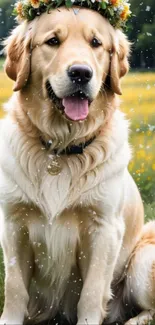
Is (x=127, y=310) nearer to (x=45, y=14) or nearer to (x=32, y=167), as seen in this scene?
(x=32, y=167)

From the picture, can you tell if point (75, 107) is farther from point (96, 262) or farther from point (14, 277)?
point (14, 277)

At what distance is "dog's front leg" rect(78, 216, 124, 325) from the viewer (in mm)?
4840

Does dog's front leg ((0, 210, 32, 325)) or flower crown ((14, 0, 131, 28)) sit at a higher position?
flower crown ((14, 0, 131, 28))

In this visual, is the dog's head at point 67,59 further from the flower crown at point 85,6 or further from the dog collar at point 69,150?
the dog collar at point 69,150

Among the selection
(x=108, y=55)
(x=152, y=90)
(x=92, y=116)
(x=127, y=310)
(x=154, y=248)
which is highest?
(x=108, y=55)

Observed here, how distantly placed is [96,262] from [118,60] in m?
1.26

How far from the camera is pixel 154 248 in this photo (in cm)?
530

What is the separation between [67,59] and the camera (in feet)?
14.9

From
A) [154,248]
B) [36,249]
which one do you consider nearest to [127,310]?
[154,248]

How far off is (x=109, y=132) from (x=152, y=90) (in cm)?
941

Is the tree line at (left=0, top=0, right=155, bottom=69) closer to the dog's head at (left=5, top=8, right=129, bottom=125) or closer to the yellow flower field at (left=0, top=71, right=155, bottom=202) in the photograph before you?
the yellow flower field at (left=0, top=71, right=155, bottom=202)

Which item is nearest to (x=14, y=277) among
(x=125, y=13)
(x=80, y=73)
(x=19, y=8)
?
(x=80, y=73)

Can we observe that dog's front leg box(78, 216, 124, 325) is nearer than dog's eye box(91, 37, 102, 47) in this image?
No

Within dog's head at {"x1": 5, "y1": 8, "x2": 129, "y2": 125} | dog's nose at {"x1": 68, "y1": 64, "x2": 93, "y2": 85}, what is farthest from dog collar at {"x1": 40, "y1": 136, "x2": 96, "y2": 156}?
dog's nose at {"x1": 68, "y1": 64, "x2": 93, "y2": 85}
